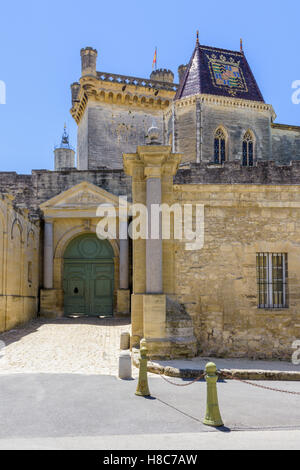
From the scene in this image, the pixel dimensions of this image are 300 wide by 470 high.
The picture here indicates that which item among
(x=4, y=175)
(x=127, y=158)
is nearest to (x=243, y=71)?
(x=4, y=175)

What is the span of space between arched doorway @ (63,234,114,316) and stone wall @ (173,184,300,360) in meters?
8.02

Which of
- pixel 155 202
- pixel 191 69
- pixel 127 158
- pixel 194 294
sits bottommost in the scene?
pixel 194 294

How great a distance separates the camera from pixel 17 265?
50.1ft

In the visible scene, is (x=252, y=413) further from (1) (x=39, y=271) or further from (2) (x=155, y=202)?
(1) (x=39, y=271)

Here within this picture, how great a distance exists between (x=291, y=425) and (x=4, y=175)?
16.4 metres

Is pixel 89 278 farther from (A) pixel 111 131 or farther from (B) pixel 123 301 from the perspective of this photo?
(A) pixel 111 131

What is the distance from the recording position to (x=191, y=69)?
3070 centimetres

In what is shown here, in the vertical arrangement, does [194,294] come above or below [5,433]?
above

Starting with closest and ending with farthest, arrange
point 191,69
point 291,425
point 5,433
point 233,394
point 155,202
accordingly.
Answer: point 5,433
point 291,425
point 233,394
point 155,202
point 191,69

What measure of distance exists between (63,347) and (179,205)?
4.60 m

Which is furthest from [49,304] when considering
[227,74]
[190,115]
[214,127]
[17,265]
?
[227,74]

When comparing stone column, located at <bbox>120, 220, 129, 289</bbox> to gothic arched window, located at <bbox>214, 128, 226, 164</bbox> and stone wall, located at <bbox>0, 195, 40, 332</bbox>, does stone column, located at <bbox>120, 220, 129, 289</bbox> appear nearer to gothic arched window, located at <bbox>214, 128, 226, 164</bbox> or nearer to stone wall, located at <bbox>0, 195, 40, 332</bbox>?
stone wall, located at <bbox>0, 195, 40, 332</bbox>

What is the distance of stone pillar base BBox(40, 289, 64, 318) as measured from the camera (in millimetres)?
17609

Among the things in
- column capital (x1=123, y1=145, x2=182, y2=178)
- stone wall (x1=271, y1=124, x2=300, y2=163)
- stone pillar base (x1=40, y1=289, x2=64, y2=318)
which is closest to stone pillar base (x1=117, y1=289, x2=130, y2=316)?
stone pillar base (x1=40, y1=289, x2=64, y2=318)
